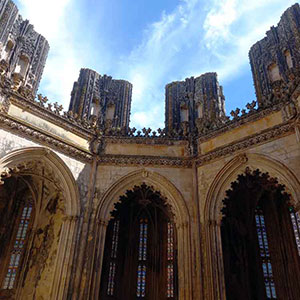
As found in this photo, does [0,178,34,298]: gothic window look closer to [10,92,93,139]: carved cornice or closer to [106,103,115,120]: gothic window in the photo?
[10,92,93,139]: carved cornice

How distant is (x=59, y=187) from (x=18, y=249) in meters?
5.52

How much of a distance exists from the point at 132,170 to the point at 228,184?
4.47 m

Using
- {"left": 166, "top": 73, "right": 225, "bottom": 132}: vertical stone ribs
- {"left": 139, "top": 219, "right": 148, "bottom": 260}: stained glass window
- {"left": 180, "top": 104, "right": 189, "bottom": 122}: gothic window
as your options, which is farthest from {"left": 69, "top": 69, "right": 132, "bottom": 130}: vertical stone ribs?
{"left": 139, "top": 219, "right": 148, "bottom": 260}: stained glass window

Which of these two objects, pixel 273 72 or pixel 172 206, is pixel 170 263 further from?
pixel 273 72

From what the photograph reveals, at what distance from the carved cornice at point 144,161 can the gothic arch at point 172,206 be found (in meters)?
0.51

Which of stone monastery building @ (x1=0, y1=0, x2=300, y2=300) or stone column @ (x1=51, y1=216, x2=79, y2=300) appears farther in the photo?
stone monastery building @ (x1=0, y1=0, x2=300, y2=300)

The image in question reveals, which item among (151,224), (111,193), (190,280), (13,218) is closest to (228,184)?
(190,280)

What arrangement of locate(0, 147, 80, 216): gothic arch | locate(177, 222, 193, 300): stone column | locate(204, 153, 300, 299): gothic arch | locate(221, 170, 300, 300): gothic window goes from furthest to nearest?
1. locate(221, 170, 300, 300): gothic window
2. locate(0, 147, 80, 216): gothic arch
3. locate(177, 222, 193, 300): stone column
4. locate(204, 153, 300, 299): gothic arch

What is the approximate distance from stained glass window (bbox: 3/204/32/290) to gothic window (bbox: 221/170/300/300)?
1078cm

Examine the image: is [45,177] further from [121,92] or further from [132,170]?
[121,92]

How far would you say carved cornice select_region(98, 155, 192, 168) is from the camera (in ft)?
46.2

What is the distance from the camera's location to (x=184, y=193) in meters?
13.3

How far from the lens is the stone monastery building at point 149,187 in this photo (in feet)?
38.0

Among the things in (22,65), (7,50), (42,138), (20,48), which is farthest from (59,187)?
(20,48)
